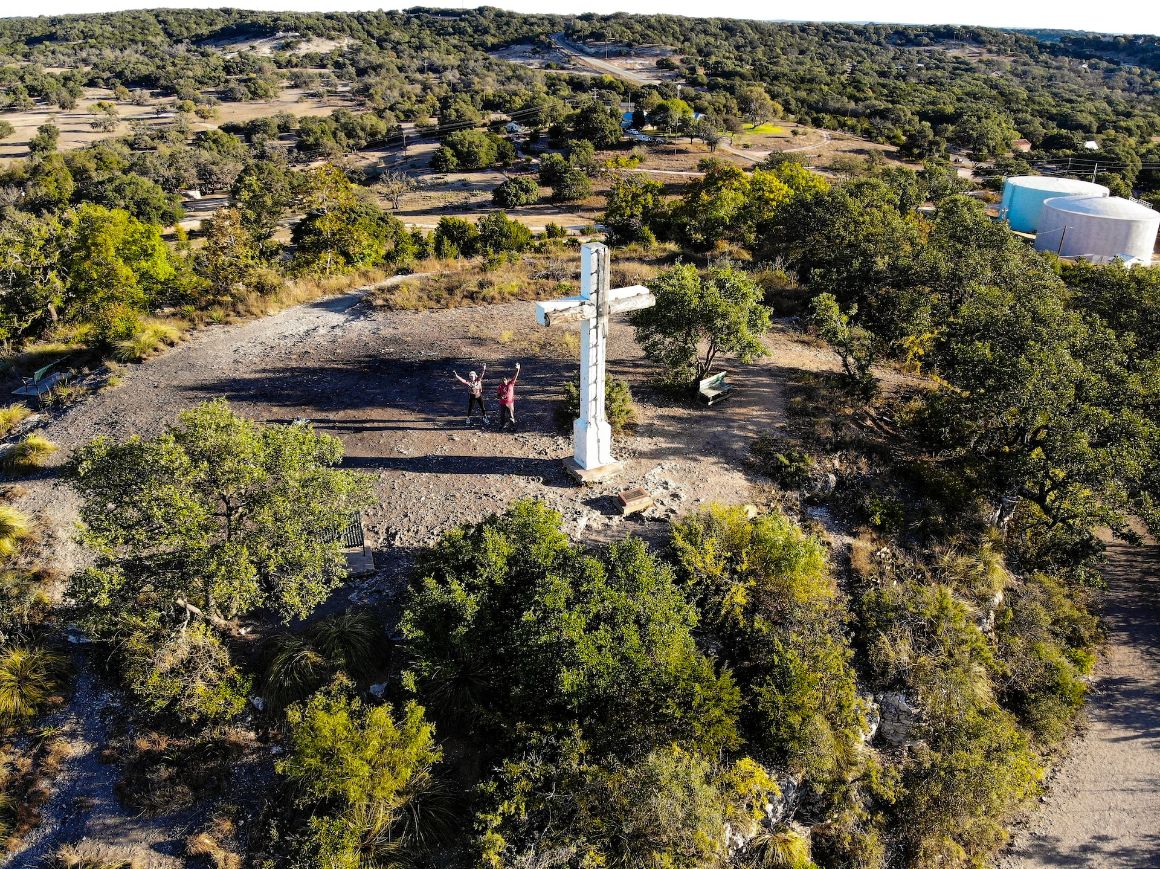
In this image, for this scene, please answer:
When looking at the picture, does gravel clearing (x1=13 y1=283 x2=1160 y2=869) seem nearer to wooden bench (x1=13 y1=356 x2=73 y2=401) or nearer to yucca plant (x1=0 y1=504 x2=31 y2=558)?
yucca plant (x1=0 y1=504 x2=31 y2=558)

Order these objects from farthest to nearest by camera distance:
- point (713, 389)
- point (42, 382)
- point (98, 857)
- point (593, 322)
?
point (42, 382) → point (713, 389) → point (593, 322) → point (98, 857)

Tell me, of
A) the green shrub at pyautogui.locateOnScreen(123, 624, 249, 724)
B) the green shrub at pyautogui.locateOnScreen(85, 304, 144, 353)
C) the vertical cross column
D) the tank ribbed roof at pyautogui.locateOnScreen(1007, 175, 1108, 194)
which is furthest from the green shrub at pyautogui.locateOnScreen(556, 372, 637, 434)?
the tank ribbed roof at pyautogui.locateOnScreen(1007, 175, 1108, 194)

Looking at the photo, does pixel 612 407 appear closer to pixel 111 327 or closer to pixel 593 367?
pixel 593 367

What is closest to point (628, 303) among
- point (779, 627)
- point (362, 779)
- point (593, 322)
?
point (593, 322)

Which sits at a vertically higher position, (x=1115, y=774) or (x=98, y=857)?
(x=98, y=857)

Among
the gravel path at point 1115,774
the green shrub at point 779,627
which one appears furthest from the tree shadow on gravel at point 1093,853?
the green shrub at point 779,627

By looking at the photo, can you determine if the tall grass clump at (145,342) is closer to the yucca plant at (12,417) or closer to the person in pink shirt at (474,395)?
the yucca plant at (12,417)
